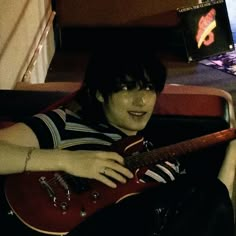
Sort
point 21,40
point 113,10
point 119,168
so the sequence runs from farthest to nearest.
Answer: point 113,10, point 21,40, point 119,168

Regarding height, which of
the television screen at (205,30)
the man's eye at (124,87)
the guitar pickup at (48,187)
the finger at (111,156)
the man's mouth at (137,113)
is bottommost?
the television screen at (205,30)

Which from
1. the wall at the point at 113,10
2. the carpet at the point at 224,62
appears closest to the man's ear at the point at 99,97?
the carpet at the point at 224,62

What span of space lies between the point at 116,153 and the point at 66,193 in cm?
17

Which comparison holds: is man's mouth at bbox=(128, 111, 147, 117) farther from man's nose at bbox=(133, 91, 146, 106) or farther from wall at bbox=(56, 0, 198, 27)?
wall at bbox=(56, 0, 198, 27)

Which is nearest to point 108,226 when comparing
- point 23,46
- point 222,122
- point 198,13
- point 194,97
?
point 222,122

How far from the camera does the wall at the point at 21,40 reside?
2.49 metres

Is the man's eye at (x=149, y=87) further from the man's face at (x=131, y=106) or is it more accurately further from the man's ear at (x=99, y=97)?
the man's ear at (x=99, y=97)

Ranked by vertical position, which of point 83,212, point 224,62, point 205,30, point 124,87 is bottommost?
point 224,62

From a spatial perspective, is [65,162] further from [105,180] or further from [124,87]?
[124,87]

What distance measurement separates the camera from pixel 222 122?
1.78 m

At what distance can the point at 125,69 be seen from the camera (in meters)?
1.33

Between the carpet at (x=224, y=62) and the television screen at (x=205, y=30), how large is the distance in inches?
1.6

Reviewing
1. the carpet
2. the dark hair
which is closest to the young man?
the dark hair

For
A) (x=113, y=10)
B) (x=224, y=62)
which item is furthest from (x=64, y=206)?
(x=113, y=10)
